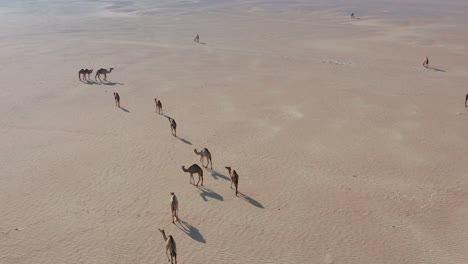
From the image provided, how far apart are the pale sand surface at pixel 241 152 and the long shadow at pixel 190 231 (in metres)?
0.13

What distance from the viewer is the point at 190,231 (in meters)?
12.4

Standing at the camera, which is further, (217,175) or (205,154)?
(205,154)

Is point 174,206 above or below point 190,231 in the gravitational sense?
above

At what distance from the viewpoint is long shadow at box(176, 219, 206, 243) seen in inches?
478

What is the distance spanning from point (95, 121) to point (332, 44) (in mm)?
→ 24590

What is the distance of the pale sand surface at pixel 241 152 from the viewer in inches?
476

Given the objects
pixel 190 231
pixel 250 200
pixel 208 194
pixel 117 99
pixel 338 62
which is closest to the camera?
pixel 190 231

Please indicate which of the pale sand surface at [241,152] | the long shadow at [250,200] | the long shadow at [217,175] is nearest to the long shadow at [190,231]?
the pale sand surface at [241,152]

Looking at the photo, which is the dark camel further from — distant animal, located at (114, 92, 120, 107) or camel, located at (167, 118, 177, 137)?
camel, located at (167, 118, 177, 137)

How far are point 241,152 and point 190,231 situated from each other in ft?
18.4

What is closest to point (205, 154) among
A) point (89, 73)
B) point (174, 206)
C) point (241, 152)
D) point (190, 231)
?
point (241, 152)

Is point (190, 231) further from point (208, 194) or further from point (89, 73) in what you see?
point (89, 73)

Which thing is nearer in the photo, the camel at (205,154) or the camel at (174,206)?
the camel at (174,206)

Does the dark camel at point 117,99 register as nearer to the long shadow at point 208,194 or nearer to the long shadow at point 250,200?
the long shadow at point 208,194
